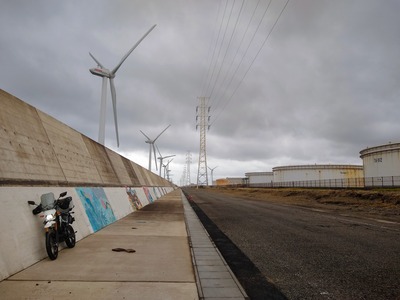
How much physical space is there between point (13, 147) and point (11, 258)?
308 centimetres

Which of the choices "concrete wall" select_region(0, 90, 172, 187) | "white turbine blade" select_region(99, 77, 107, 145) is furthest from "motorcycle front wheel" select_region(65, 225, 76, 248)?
"white turbine blade" select_region(99, 77, 107, 145)

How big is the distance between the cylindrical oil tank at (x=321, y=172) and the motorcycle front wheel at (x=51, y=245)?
108m

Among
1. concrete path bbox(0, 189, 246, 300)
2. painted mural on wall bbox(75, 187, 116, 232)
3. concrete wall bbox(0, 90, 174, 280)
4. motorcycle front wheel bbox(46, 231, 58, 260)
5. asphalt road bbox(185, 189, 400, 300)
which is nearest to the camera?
concrete path bbox(0, 189, 246, 300)

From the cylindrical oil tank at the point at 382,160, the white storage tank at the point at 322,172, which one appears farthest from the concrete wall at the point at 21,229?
the white storage tank at the point at 322,172

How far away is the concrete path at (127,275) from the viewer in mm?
4863

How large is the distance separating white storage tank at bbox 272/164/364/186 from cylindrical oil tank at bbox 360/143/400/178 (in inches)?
1529

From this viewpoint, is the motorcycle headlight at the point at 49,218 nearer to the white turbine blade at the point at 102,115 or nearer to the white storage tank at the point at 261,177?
the white turbine blade at the point at 102,115

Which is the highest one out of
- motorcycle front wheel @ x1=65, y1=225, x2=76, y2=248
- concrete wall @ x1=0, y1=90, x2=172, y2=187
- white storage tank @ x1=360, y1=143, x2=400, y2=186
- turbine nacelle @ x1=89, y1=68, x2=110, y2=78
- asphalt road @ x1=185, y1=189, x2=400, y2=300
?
turbine nacelle @ x1=89, y1=68, x2=110, y2=78

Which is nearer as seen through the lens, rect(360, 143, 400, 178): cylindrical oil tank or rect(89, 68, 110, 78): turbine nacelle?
rect(89, 68, 110, 78): turbine nacelle

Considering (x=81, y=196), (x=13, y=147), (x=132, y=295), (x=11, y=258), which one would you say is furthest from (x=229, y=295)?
(x=81, y=196)

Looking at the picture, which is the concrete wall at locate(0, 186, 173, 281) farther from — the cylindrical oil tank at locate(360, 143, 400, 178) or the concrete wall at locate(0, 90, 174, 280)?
the cylindrical oil tank at locate(360, 143, 400, 178)

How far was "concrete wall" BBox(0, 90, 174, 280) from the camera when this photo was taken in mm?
5988

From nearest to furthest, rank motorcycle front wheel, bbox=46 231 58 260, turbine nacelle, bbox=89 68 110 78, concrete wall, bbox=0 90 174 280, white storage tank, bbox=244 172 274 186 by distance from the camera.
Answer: concrete wall, bbox=0 90 174 280
motorcycle front wheel, bbox=46 231 58 260
turbine nacelle, bbox=89 68 110 78
white storage tank, bbox=244 172 274 186

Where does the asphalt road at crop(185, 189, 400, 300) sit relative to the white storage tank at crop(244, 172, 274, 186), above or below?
below
